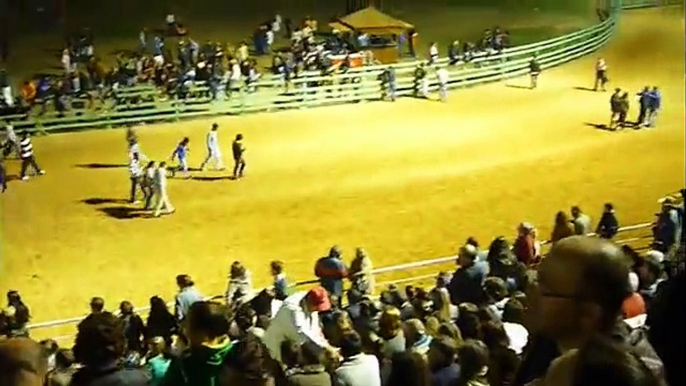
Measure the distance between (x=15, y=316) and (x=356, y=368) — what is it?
5.03 meters

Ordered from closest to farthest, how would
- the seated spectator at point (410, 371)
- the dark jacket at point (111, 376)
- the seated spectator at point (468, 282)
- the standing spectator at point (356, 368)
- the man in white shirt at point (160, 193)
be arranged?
the dark jacket at point (111, 376) → the seated spectator at point (410, 371) → the standing spectator at point (356, 368) → the seated spectator at point (468, 282) → the man in white shirt at point (160, 193)

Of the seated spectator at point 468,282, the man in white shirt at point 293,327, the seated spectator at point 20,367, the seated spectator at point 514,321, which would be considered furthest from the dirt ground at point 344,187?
the seated spectator at point 20,367

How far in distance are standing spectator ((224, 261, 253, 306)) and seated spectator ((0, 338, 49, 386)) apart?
21.1 feet

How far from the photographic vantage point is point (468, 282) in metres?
7.28

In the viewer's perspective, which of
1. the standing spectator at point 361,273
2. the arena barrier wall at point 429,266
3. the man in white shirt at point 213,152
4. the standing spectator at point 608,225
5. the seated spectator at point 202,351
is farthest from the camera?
the man in white shirt at point 213,152

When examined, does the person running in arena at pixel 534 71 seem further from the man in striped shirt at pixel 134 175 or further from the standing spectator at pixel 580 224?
the man in striped shirt at pixel 134 175

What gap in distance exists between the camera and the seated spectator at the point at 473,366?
4.24 metres

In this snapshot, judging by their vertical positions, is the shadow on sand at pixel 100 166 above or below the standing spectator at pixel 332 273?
above

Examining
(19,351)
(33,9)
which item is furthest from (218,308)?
(33,9)

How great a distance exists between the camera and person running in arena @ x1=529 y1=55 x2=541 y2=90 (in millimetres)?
13225

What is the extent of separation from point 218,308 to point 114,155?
8193 mm

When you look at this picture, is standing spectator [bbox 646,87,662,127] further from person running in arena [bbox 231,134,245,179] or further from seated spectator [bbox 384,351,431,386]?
seated spectator [bbox 384,351,431,386]

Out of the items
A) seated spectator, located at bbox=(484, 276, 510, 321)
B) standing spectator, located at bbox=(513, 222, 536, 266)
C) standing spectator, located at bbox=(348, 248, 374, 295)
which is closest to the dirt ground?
standing spectator, located at bbox=(348, 248, 374, 295)

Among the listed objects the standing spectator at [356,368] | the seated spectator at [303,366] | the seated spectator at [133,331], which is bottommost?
the seated spectator at [133,331]
